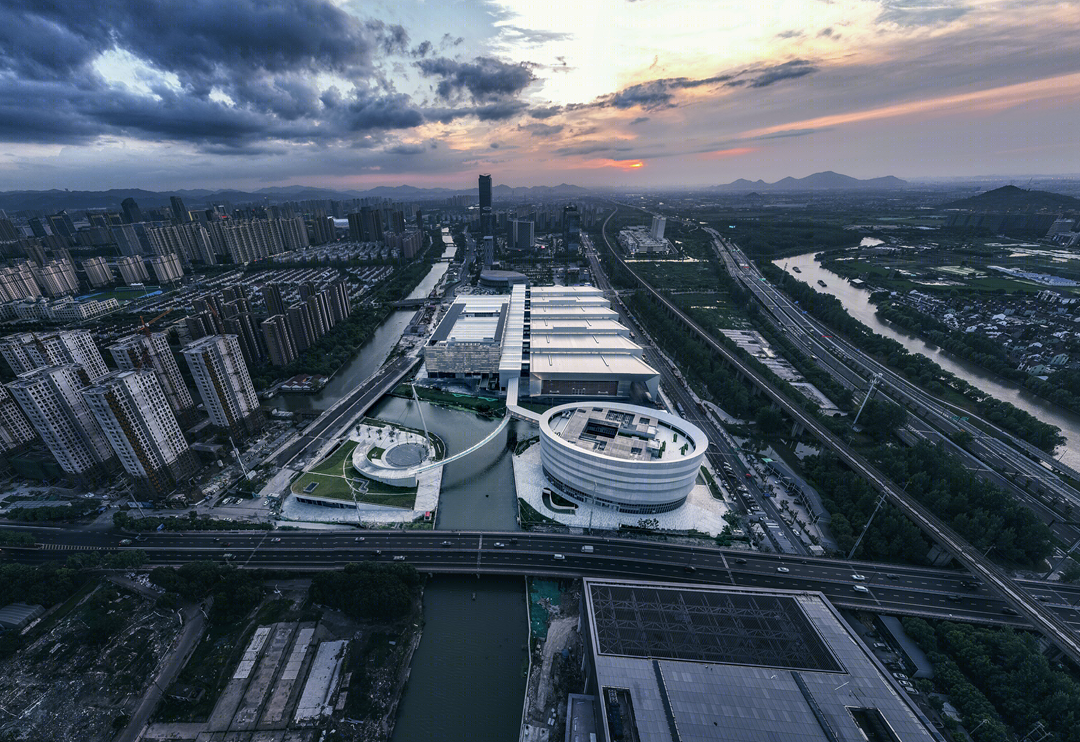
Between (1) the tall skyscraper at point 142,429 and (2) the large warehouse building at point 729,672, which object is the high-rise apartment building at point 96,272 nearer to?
(1) the tall skyscraper at point 142,429

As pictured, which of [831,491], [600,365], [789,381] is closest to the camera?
[831,491]

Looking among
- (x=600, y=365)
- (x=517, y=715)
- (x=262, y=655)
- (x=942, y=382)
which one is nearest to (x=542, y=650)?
(x=517, y=715)

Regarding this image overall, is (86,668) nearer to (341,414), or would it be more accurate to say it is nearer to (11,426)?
(341,414)

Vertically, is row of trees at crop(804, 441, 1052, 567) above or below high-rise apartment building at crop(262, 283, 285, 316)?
below

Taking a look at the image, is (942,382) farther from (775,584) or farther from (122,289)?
(122,289)

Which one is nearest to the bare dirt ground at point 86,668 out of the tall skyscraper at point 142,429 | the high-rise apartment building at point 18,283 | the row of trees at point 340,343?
the tall skyscraper at point 142,429

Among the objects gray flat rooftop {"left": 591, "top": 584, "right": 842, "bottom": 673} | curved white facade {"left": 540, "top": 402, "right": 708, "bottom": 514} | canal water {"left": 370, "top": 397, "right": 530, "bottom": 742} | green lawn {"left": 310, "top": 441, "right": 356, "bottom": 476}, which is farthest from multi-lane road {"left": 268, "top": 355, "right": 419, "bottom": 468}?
gray flat rooftop {"left": 591, "top": 584, "right": 842, "bottom": 673}

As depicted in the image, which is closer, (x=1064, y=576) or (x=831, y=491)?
(x=1064, y=576)

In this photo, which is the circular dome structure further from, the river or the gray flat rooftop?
the river
